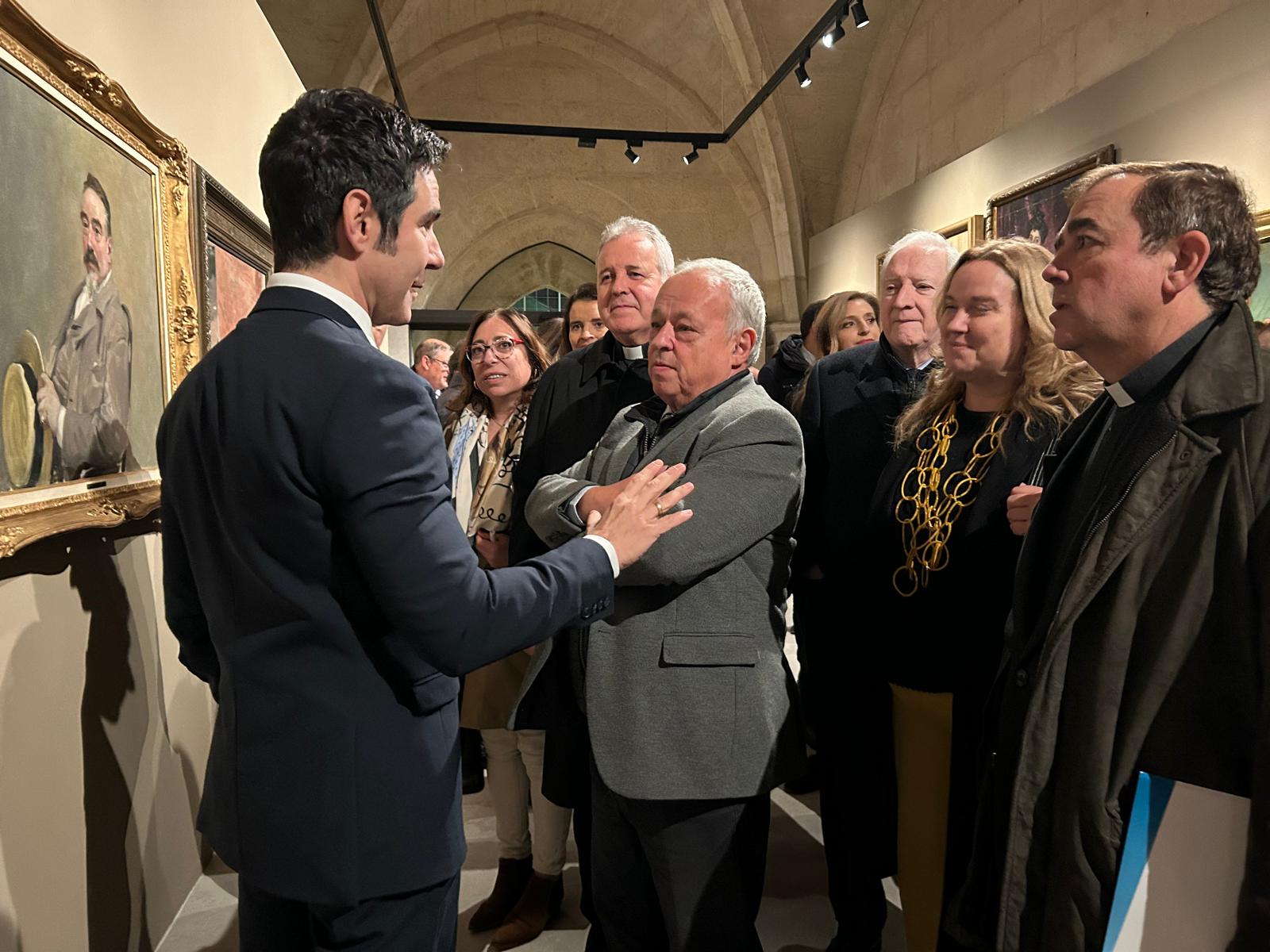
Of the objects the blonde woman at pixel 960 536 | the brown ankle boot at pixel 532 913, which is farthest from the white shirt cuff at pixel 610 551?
the brown ankle boot at pixel 532 913

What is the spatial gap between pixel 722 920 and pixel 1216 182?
5.91 feet

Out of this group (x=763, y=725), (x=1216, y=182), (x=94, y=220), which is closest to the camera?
(x=1216, y=182)

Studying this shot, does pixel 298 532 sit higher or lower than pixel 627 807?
higher

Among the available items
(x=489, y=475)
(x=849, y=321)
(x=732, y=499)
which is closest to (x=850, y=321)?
(x=849, y=321)

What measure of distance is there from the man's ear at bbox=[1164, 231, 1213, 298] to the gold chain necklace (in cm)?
67

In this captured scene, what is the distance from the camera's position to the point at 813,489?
9.33 feet

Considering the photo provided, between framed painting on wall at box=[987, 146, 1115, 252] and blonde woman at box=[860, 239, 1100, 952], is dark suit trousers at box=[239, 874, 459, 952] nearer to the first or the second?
blonde woman at box=[860, 239, 1100, 952]

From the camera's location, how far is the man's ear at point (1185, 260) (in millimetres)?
1447

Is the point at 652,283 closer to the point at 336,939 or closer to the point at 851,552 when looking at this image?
the point at 851,552

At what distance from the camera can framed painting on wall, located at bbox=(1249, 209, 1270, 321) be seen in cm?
454

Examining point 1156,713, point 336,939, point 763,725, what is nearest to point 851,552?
point 763,725

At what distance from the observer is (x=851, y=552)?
8.71 ft

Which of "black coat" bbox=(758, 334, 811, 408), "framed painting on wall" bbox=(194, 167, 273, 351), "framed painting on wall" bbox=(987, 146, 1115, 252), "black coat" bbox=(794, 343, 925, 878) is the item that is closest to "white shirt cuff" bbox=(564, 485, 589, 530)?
"black coat" bbox=(794, 343, 925, 878)

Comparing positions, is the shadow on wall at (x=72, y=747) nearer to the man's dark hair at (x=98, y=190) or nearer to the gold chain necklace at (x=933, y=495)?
the man's dark hair at (x=98, y=190)
